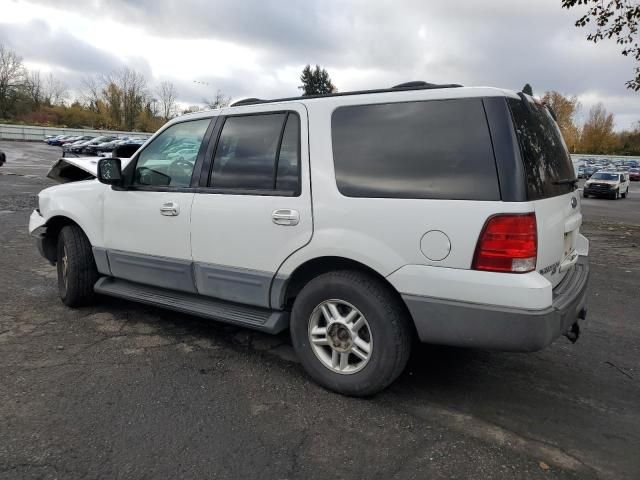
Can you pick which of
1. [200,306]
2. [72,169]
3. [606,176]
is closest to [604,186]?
[606,176]

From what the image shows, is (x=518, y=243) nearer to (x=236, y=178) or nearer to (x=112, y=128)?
(x=236, y=178)

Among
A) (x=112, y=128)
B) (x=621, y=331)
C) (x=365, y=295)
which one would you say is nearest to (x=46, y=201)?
(x=365, y=295)

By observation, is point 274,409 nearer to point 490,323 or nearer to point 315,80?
point 490,323

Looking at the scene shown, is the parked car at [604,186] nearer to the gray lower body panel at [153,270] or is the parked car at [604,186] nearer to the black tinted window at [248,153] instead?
the black tinted window at [248,153]

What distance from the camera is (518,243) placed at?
262 cm

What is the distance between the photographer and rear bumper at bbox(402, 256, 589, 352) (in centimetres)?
263

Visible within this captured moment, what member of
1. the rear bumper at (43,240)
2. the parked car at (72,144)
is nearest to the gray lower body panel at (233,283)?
the rear bumper at (43,240)

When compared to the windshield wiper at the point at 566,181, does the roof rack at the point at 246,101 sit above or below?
above

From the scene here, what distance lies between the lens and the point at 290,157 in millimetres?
3355

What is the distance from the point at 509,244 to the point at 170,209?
2.52 m

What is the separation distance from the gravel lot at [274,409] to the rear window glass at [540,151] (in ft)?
4.45

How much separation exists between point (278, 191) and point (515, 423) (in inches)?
81.0

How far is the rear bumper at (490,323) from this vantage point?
263 centimetres

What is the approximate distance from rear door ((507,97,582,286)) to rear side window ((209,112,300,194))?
141 centimetres
